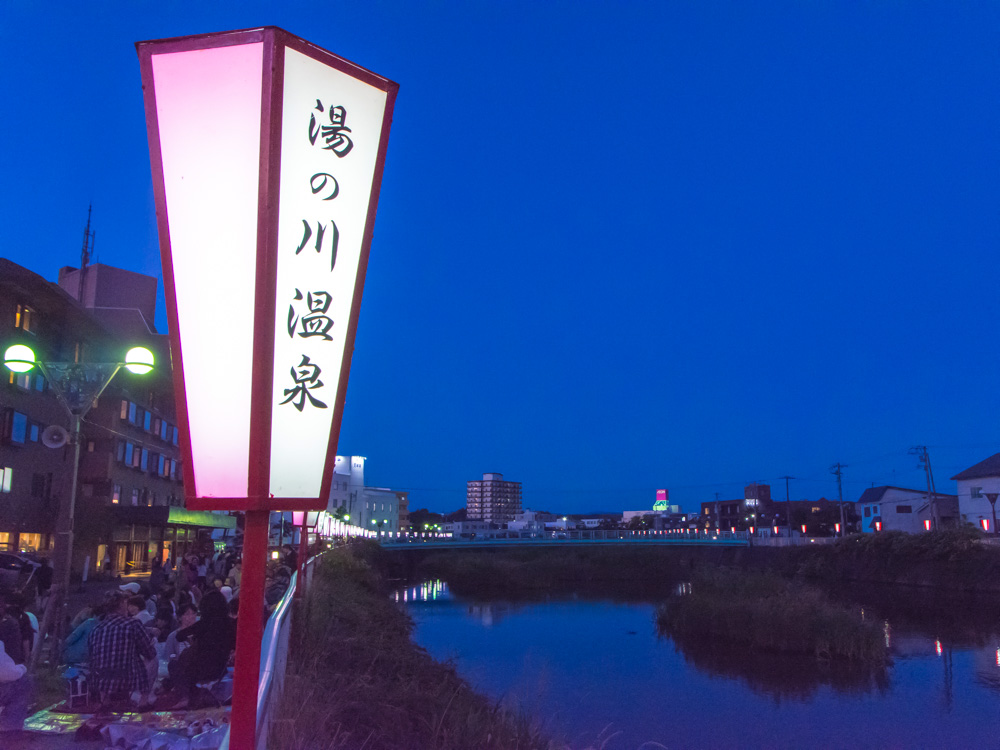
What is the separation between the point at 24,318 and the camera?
20531mm

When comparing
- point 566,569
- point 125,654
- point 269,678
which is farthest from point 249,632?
point 566,569

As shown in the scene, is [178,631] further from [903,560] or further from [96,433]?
[903,560]

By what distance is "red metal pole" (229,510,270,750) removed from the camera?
2.37 metres

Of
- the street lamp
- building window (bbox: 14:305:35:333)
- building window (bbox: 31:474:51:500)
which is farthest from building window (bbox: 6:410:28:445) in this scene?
the street lamp

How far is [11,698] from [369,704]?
2936mm

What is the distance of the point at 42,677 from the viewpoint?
7129 mm

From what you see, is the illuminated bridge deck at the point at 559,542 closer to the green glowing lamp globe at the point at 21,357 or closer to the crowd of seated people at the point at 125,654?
the crowd of seated people at the point at 125,654

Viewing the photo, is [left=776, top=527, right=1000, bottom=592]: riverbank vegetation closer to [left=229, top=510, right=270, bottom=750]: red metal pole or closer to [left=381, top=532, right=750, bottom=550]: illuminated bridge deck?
[left=381, top=532, right=750, bottom=550]: illuminated bridge deck

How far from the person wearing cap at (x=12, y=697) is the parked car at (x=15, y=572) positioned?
18.3 feet

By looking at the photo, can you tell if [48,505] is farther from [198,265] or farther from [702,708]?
[198,265]

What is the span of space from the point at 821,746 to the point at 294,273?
48.8 ft

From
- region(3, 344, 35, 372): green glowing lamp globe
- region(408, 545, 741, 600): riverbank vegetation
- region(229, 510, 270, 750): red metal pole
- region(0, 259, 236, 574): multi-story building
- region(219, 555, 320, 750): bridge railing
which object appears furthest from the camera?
region(408, 545, 741, 600): riverbank vegetation

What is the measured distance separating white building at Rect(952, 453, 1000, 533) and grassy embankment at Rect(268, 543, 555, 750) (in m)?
45.8

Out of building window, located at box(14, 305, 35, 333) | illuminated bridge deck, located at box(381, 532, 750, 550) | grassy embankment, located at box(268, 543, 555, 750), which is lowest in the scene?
illuminated bridge deck, located at box(381, 532, 750, 550)
